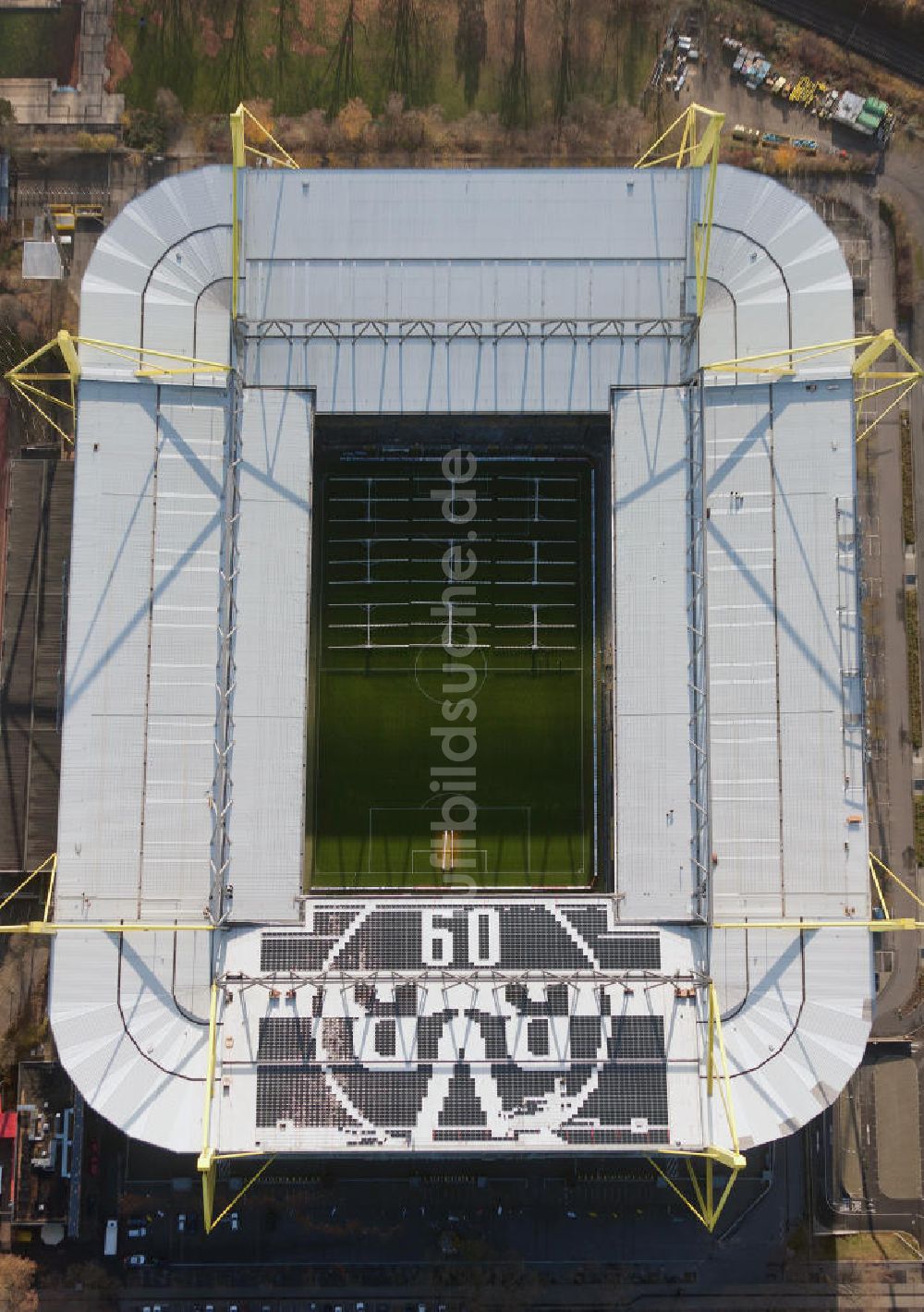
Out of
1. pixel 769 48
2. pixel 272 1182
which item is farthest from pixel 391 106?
pixel 272 1182

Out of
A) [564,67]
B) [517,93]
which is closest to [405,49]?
[517,93]

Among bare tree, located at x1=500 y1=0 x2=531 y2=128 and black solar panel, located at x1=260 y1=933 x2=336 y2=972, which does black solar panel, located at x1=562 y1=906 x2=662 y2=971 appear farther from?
bare tree, located at x1=500 y1=0 x2=531 y2=128

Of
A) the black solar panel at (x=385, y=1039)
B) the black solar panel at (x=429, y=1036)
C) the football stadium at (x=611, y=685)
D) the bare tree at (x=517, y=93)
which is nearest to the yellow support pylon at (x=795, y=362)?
the football stadium at (x=611, y=685)

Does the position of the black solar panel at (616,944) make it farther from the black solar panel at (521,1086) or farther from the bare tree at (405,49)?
the bare tree at (405,49)

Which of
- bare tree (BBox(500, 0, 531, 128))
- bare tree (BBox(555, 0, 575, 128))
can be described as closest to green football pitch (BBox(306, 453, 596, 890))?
bare tree (BBox(500, 0, 531, 128))

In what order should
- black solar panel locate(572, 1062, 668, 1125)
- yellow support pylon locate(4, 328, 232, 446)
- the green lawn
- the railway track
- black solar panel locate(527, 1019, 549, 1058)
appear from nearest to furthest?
1. black solar panel locate(572, 1062, 668, 1125)
2. black solar panel locate(527, 1019, 549, 1058)
3. yellow support pylon locate(4, 328, 232, 446)
4. the green lawn
5. the railway track

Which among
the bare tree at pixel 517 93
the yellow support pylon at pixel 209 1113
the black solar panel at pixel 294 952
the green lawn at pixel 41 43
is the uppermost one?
the green lawn at pixel 41 43

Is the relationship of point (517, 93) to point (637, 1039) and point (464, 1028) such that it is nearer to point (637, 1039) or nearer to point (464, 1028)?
point (464, 1028)
